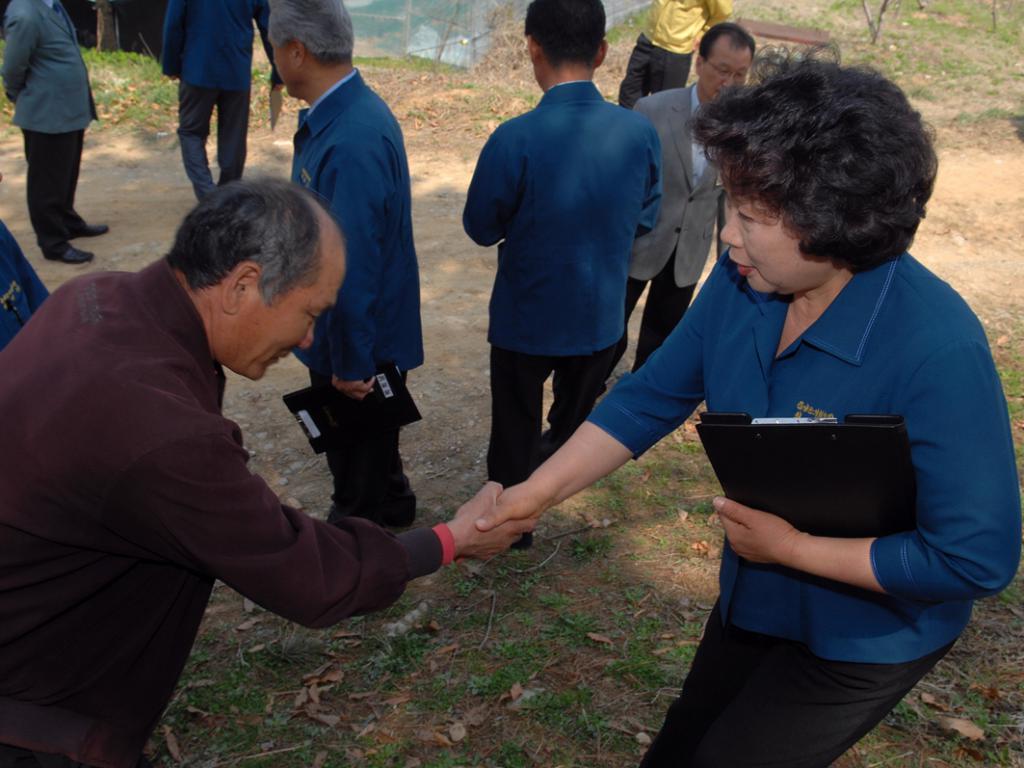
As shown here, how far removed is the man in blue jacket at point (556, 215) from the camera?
3936 mm

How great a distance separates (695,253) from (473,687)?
9.47 ft

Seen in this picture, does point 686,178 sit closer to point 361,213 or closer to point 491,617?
point 361,213

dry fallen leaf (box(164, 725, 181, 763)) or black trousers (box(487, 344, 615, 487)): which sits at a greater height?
black trousers (box(487, 344, 615, 487))

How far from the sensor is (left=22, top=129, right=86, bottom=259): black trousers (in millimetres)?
→ 7590

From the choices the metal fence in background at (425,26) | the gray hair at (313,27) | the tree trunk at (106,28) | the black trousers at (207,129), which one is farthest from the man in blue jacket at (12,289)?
the metal fence in background at (425,26)

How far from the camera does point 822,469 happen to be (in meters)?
2.01

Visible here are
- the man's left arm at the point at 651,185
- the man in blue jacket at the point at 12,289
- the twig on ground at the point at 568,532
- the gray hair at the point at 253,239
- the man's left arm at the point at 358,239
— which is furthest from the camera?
the twig on ground at the point at 568,532

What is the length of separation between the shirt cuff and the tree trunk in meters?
13.5

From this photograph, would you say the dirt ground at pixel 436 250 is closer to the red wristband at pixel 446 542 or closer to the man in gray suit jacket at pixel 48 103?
the man in gray suit jacket at pixel 48 103

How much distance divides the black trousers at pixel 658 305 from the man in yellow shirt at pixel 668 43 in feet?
14.6

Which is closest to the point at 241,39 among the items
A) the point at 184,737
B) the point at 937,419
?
the point at 184,737

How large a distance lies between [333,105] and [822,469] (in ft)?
8.55

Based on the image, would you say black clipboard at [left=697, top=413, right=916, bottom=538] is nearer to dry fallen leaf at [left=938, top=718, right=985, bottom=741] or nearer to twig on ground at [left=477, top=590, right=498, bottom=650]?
dry fallen leaf at [left=938, top=718, right=985, bottom=741]

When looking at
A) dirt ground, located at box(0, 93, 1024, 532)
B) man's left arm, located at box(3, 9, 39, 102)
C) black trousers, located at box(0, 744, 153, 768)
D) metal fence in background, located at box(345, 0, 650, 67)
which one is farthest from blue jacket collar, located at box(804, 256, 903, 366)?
metal fence in background, located at box(345, 0, 650, 67)
